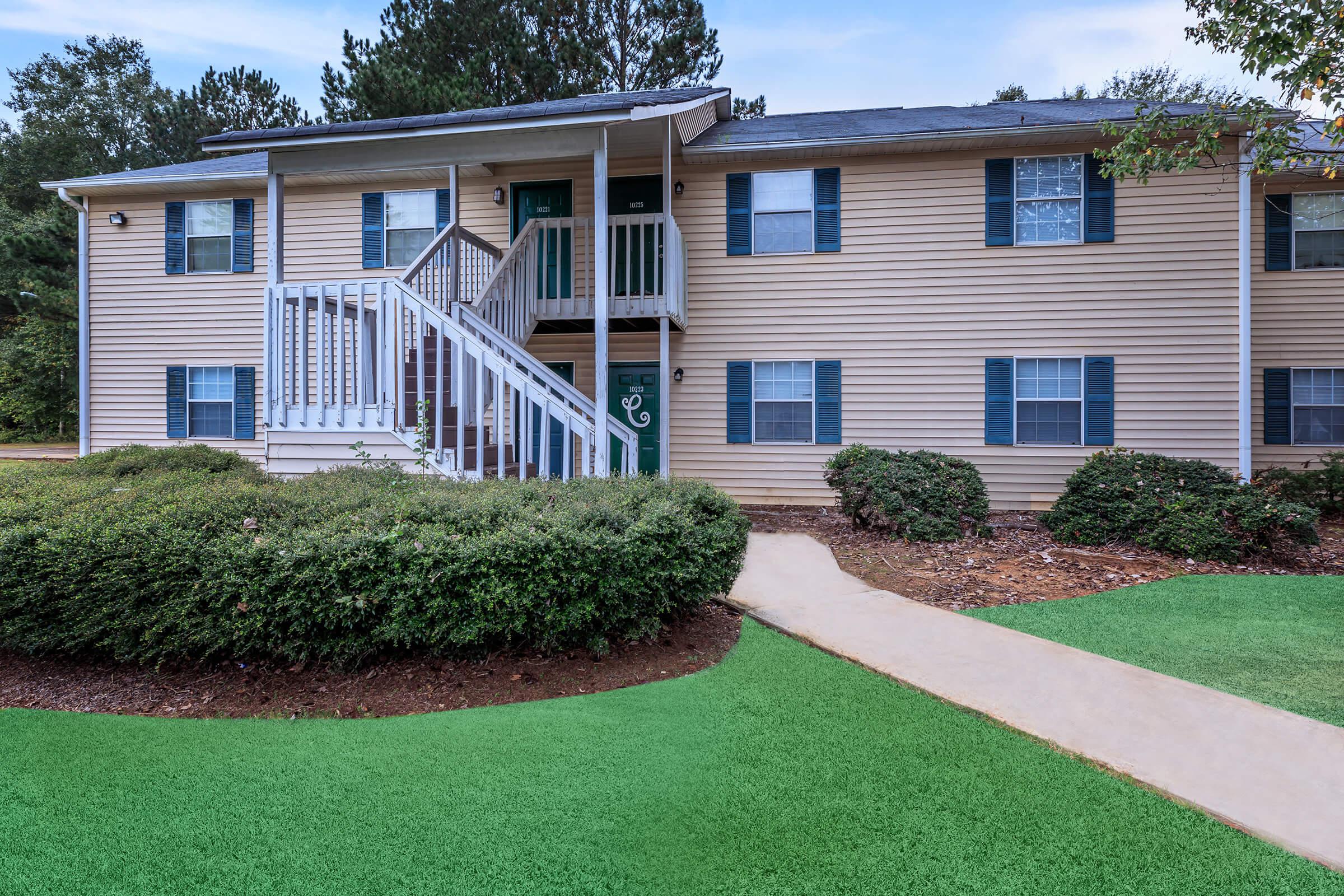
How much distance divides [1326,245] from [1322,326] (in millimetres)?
1142

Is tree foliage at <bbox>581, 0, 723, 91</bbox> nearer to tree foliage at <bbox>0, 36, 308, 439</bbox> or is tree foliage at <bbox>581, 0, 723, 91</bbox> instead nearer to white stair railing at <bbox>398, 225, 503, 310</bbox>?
tree foliage at <bbox>0, 36, 308, 439</bbox>

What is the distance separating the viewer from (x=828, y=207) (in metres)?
10.4

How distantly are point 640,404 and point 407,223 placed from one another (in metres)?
4.77

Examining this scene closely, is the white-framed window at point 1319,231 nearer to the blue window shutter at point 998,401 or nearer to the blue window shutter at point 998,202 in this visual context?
the blue window shutter at point 998,202

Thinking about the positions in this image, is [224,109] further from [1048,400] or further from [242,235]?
[1048,400]

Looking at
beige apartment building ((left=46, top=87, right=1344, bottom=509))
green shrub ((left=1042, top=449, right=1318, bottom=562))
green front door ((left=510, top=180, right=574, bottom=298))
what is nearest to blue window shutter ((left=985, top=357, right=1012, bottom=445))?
beige apartment building ((left=46, top=87, right=1344, bottom=509))

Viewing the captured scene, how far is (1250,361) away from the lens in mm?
9734

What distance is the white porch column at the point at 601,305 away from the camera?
684 cm

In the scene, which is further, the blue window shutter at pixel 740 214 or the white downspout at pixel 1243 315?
the blue window shutter at pixel 740 214

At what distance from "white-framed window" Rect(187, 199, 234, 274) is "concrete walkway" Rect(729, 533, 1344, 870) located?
36.5ft

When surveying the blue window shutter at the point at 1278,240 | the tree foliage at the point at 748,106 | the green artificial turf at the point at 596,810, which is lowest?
the green artificial turf at the point at 596,810

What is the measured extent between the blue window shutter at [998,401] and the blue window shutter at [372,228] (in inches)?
367

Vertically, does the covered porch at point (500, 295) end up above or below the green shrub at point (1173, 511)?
above

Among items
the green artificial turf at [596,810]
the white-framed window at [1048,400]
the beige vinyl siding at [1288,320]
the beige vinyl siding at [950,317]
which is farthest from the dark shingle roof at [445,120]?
the beige vinyl siding at [1288,320]
